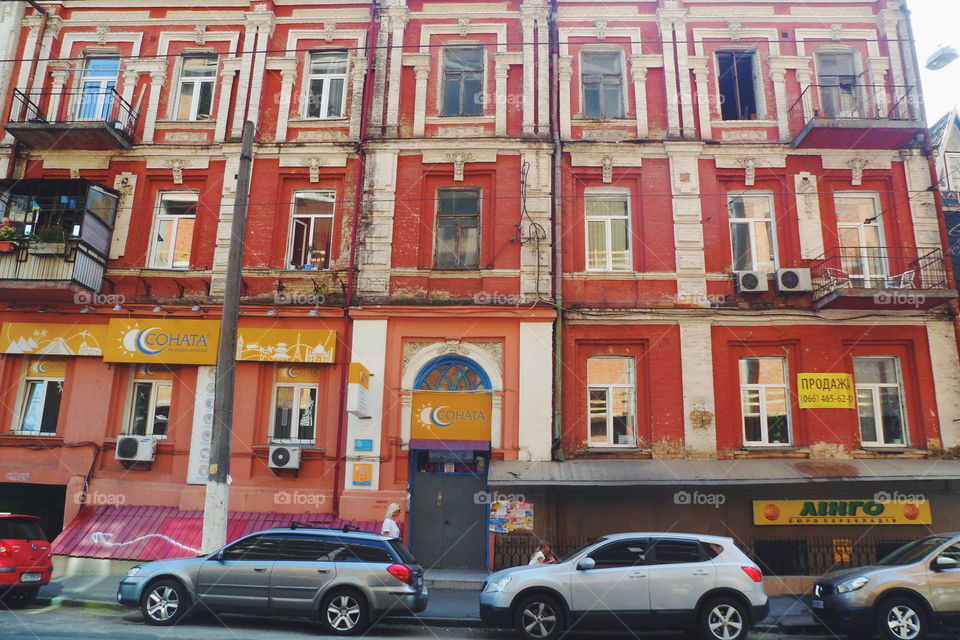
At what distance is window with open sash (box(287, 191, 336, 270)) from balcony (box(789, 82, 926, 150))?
11595 mm

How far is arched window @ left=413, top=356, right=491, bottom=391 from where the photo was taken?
15250 mm

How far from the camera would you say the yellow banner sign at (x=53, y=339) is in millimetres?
15477

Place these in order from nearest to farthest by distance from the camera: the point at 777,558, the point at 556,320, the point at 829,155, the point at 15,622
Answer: the point at 15,622 < the point at 777,558 < the point at 556,320 < the point at 829,155

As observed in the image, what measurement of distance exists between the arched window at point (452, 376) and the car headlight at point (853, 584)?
7.84 m

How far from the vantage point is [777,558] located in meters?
14.1

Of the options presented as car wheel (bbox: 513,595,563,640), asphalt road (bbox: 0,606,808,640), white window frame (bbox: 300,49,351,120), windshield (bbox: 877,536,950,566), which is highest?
white window frame (bbox: 300,49,351,120)

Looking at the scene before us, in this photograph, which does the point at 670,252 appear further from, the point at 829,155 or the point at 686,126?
the point at 829,155

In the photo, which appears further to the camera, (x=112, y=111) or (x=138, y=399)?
(x=112, y=111)

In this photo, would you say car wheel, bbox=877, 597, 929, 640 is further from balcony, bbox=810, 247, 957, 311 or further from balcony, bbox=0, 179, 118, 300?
balcony, bbox=0, 179, 118, 300

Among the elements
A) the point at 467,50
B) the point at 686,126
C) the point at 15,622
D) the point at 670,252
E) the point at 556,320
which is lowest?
the point at 15,622

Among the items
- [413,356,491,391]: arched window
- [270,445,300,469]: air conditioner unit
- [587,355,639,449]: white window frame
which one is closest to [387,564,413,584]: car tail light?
[270,445,300,469]: air conditioner unit

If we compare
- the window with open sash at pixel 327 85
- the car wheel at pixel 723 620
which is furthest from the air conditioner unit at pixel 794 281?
the window with open sash at pixel 327 85

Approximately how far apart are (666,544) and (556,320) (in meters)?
6.33

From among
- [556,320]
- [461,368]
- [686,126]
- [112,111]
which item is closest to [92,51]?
[112,111]
